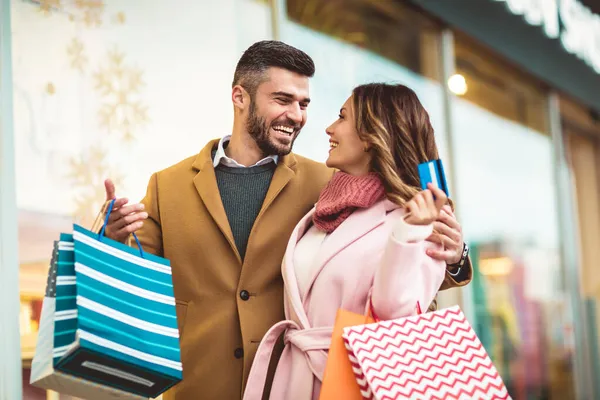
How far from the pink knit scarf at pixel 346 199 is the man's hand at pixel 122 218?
23.5 inches

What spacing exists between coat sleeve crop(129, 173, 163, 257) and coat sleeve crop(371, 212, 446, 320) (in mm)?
904

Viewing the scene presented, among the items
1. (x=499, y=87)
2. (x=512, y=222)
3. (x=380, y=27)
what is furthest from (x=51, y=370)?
(x=499, y=87)

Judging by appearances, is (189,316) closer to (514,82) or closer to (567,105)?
(514,82)

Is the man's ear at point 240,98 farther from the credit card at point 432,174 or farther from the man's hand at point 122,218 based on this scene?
the credit card at point 432,174

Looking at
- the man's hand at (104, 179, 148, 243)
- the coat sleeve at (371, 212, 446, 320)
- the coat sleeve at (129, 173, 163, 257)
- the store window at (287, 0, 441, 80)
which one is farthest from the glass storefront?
the coat sleeve at (371, 212, 446, 320)

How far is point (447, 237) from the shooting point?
271 cm

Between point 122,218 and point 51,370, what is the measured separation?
0.56m

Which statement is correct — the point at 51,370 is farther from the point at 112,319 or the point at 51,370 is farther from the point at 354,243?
the point at 354,243

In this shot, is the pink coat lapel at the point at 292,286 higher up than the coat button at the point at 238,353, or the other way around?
the pink coat lapel at the point at 292,286

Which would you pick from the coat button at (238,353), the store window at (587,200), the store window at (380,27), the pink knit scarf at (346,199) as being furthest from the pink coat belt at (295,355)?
the store window at (587,200)

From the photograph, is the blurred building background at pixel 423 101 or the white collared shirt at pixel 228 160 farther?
the blurred building background at pixel 423 101

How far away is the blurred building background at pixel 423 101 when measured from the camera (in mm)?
3504

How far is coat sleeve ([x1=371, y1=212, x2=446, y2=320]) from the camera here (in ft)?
7.84

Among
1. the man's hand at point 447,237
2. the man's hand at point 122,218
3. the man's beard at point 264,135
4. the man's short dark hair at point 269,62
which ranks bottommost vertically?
the man's hand at point 447,237
